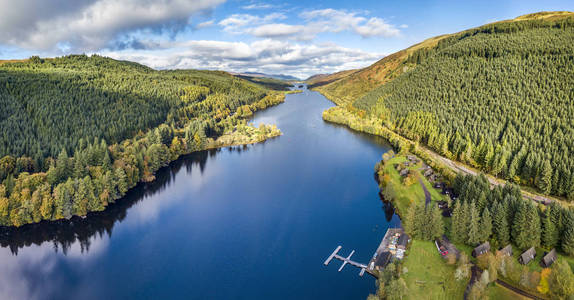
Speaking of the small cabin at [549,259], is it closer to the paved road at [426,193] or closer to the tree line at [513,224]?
the tree line at [513,224]

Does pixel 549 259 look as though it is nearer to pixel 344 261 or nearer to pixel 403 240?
pixel 403 240

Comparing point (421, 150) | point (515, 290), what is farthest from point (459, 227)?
point (421, 150)

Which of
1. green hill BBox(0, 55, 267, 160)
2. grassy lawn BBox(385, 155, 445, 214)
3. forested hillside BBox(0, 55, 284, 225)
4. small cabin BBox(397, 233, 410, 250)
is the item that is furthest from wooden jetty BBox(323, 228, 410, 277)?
green hill BBox(0, 55, 267, 160)

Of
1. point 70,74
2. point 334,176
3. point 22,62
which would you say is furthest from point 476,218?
point 22,62

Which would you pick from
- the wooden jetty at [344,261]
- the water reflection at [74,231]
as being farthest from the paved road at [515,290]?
the water reflection at [74,231]

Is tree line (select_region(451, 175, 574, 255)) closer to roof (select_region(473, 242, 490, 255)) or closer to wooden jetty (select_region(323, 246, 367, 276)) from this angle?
roof (select_region(473, 242, 490, 255))

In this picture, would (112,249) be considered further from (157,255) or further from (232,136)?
(232,136)
